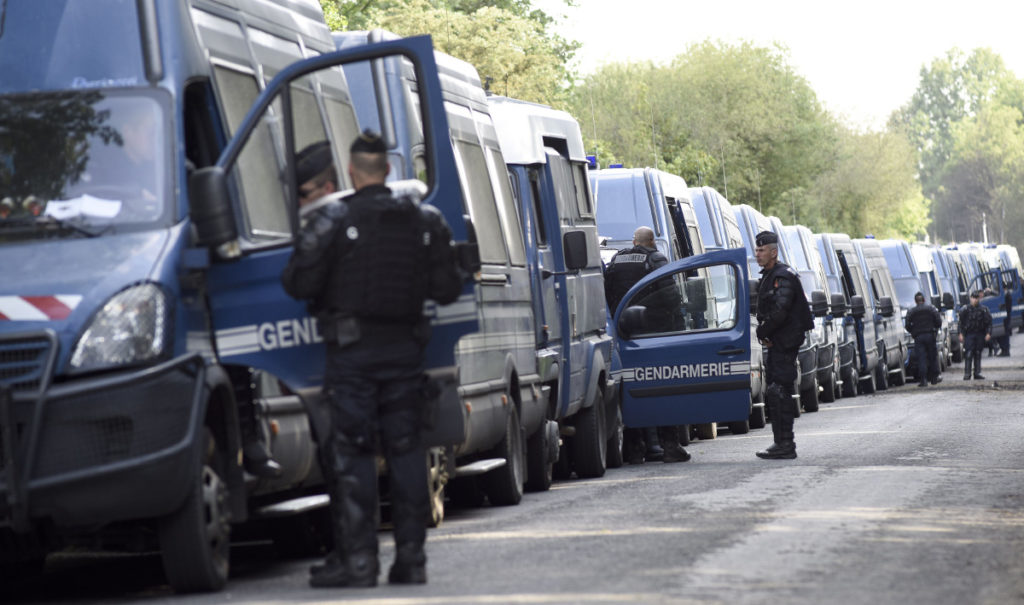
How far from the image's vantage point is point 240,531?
36.5ft

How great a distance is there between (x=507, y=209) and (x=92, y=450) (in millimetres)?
5929

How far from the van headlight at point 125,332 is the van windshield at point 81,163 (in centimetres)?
55

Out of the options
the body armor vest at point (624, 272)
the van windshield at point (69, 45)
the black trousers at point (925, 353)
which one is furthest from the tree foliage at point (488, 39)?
the van windshield at point (69, 45)

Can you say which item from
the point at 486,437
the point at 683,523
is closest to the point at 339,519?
the point at 683,523

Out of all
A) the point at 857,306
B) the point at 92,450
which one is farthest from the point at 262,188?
the point at 857,306

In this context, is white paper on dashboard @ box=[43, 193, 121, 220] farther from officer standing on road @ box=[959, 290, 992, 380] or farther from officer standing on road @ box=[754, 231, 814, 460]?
officer standing on road @ box=[959, 290, 992, 380]

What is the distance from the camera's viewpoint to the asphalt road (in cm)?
776

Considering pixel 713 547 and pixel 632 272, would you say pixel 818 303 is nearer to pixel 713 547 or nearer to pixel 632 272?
pixel 632 272

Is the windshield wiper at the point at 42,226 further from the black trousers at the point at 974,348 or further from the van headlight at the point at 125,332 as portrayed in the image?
the black trousers at the point at 974,348

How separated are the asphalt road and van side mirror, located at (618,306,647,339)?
1.25 m

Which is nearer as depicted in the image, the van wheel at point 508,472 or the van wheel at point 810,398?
the van wheel at point 508,472

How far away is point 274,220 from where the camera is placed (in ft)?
29.0

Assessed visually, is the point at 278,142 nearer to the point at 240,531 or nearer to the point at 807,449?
the point at 240,531

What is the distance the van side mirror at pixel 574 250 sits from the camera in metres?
14.6
